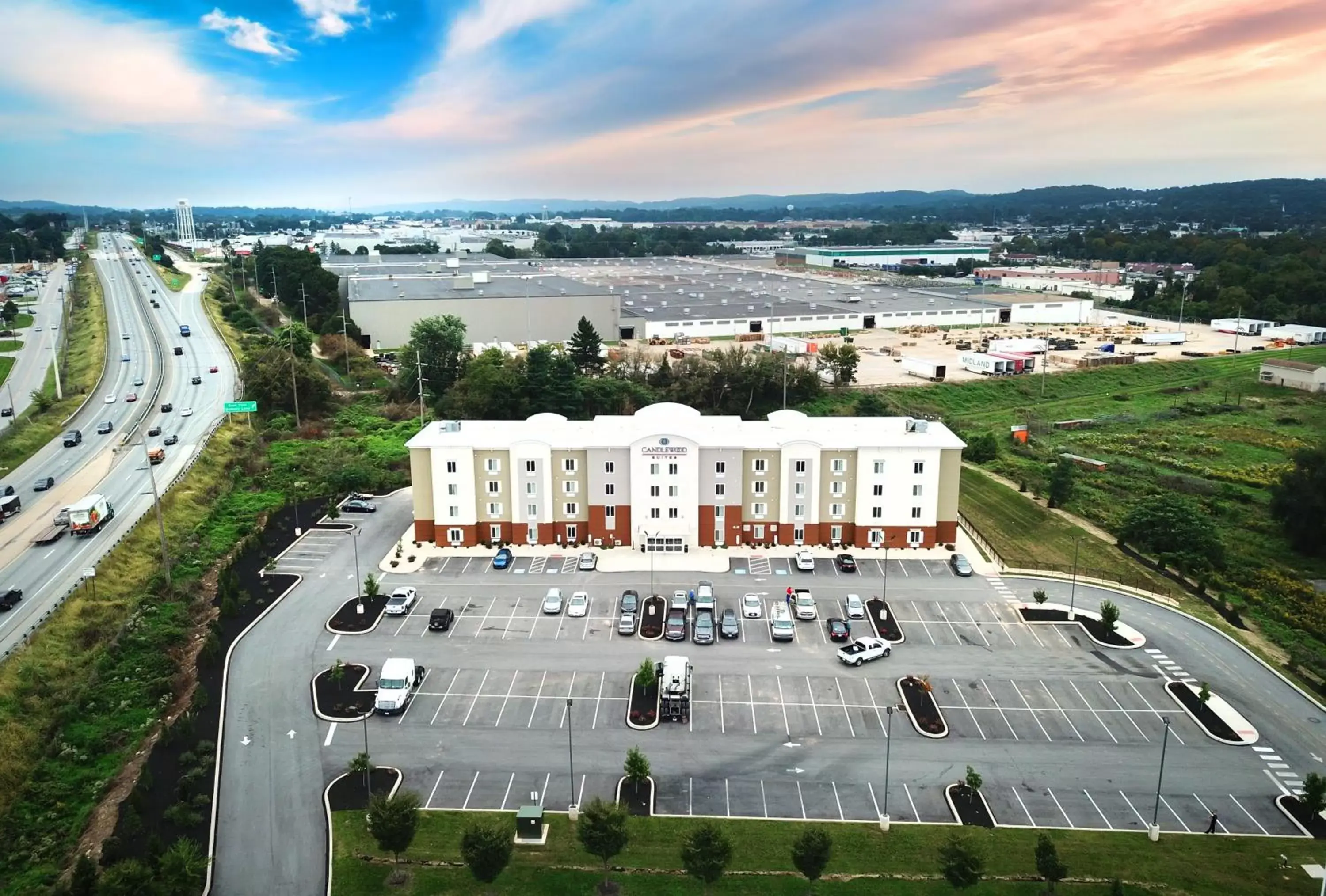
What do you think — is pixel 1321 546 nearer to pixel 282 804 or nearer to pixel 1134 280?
pixel 282 804

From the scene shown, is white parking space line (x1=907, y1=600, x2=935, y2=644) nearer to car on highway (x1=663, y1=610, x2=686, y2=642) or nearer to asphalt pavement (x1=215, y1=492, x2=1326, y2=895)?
asphalt pavement (x1=215, y1=492, x2=1326, y2=895)

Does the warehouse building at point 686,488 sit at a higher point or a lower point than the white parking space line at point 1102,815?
higher

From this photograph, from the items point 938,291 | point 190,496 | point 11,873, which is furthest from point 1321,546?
point 938,291

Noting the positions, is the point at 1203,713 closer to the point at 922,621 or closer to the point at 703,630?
the point at 922,621

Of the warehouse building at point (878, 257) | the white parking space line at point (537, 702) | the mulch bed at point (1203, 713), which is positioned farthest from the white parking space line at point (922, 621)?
the warehouse building at point (878, 257)

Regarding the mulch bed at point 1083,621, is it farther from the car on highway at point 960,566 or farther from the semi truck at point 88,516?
the semi truck at point 88,516
